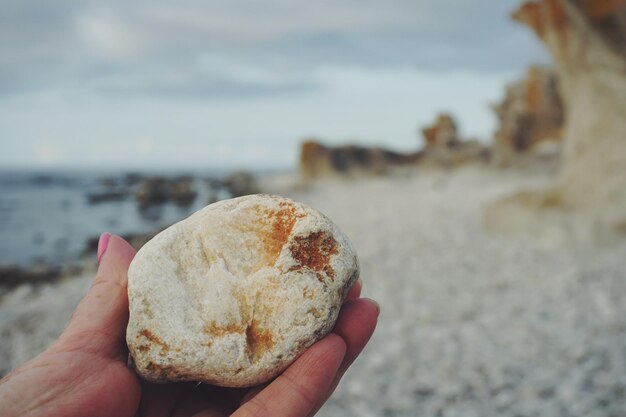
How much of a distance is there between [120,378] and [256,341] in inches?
21.1

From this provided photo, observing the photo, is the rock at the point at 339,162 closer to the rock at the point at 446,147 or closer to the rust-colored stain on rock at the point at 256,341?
the rock at the point at 446,147

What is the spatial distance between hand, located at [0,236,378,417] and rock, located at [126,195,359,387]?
10 cm

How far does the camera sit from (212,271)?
2088mm

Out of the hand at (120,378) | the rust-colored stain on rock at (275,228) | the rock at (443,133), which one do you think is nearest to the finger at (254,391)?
the hand at (120,378)

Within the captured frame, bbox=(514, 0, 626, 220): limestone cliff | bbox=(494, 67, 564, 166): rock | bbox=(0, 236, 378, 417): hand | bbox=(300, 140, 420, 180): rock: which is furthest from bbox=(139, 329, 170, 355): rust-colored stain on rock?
bbox=(300, 140, 420, 180): rock

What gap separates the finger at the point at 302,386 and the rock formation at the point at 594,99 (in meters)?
7.15

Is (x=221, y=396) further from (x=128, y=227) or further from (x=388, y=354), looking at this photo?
(x=128, y=227)

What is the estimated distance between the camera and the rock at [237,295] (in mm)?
1949

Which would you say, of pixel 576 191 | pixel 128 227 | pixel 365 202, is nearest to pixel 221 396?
pixel 576 191

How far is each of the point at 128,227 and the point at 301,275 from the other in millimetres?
11561

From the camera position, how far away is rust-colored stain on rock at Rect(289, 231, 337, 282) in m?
2.04

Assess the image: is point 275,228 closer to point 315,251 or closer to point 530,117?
point 315,251

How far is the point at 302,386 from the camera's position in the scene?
183 centimetres

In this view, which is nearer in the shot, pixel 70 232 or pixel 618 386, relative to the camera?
pixel 618 386
